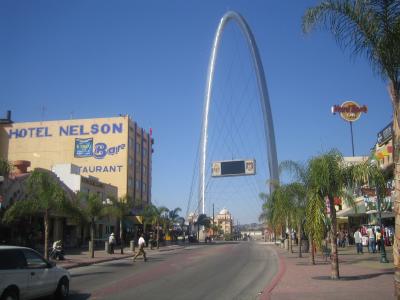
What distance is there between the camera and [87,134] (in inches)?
3191

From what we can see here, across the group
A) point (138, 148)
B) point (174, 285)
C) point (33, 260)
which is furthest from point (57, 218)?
point (138, 148)

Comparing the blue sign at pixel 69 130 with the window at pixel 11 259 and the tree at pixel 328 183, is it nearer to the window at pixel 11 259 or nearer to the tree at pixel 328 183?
the tree at pixel 328 183

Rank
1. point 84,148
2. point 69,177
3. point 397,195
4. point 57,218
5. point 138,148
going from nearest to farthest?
point 397,195 → point 57,218 → point 69,177 → point 84,148 → point 138,148

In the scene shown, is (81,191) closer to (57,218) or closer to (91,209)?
(57,218)

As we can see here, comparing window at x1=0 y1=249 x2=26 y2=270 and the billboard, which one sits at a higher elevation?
the billboard

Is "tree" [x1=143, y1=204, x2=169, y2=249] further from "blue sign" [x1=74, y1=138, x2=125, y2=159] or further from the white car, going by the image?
the white car

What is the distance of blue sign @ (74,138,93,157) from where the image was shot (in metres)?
80.0

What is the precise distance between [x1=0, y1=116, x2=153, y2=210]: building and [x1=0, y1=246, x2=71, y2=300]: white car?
62.6 meters

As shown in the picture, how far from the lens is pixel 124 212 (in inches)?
2047

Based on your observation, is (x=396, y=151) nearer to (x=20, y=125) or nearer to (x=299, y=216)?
(x=299, y=216)

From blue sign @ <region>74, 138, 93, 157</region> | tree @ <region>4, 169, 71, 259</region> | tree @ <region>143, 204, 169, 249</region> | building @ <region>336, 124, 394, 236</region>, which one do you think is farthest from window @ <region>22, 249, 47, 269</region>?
blue sign @ <region>74, 138, 93, 157</region>

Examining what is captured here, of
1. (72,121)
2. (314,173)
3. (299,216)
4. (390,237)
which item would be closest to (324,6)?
(314,173)

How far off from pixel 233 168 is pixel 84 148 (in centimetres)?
4482

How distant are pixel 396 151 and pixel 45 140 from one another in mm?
78367
